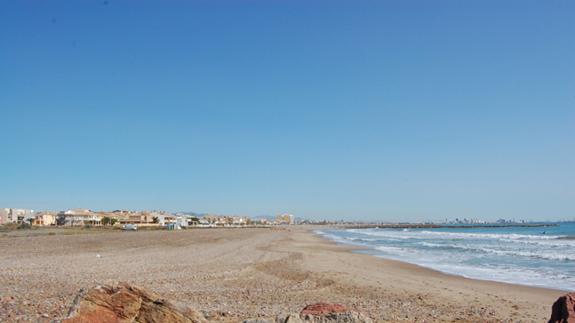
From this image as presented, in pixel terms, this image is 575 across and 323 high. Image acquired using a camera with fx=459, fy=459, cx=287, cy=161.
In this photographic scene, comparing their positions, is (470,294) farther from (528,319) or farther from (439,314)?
(439,314)

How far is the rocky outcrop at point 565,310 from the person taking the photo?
209 inches

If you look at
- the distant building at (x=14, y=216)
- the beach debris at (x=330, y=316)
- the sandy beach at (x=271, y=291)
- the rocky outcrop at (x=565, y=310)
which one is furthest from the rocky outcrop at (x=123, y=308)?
the distant building at (x=14, y=216)

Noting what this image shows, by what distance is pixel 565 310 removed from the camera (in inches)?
212

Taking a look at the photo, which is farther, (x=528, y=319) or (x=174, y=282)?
(x=174, y=282)

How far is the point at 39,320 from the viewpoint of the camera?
25.1ft

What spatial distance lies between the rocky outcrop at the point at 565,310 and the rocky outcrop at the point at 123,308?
→ 4359 millimetres

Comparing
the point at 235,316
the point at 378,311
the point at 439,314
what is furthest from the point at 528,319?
the point at 235,316

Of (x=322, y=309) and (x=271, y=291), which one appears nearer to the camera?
(x=322, y=309)

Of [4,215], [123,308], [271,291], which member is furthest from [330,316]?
[4,215]

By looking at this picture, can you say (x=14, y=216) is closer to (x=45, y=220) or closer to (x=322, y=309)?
(x=45, y=220)

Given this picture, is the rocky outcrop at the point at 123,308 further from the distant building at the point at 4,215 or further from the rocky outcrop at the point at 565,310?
the distant building at the point at 4,215

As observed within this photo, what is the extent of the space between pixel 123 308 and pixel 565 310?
5204 millimetres

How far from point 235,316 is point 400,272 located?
1356cm

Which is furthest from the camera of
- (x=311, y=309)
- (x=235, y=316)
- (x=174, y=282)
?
(x=174, y=282)
